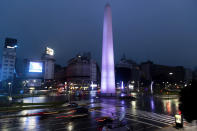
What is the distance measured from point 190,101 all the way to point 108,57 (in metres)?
44.9

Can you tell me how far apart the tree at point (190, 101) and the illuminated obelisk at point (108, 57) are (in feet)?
146

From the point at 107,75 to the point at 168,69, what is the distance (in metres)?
144

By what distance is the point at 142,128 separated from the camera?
16.2 metres

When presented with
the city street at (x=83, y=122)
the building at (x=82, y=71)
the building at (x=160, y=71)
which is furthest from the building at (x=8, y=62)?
the building at (x=160, y=71)

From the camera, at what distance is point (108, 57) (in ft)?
182

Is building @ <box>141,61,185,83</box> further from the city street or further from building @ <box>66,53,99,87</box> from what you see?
the city street

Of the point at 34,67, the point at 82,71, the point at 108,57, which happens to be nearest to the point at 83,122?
the point at 34,67

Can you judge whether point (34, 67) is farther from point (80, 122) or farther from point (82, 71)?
point (82, 71)

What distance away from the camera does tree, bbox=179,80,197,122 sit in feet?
35.6

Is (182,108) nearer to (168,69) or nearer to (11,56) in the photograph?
(11,56)

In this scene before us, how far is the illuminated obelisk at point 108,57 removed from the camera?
2175 inches

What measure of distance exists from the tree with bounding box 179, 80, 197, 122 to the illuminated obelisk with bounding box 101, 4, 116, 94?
44.4 m

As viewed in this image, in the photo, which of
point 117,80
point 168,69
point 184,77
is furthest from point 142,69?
point 117,80

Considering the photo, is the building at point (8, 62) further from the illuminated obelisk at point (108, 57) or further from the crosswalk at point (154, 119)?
the crosswalk at point (154, 119)
